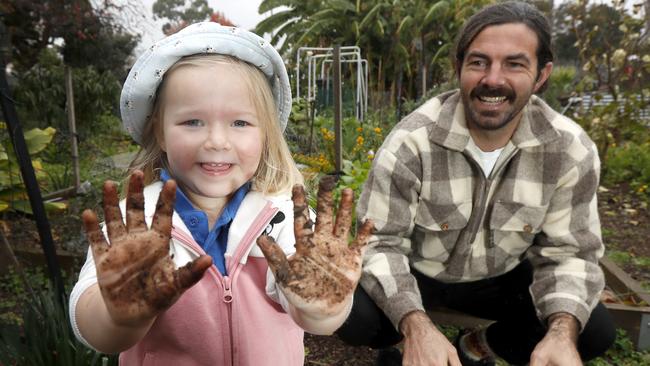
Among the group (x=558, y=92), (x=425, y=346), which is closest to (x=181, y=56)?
(x=425, y=346)

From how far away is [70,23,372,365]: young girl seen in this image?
904 mm

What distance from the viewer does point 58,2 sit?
12.0ft

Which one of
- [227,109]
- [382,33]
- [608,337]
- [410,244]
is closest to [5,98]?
[227,109]

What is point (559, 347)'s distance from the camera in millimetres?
1588

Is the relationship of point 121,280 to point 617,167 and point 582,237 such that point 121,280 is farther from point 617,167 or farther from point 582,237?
point 617,167

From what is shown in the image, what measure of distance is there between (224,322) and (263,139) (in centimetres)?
43

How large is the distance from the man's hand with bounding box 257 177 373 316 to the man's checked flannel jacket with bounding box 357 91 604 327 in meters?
0.92

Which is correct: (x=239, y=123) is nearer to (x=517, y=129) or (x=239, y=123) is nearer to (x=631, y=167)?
(x=517, y=129)

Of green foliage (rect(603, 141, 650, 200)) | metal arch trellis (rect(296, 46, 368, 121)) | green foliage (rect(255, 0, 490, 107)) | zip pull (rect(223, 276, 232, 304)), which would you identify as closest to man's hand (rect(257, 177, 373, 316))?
zip pull (rect(223, 276, 232, 304))

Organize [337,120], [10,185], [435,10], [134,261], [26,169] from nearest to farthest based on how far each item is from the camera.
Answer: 1. [134,261]
2. [26,169]
3. [10,185]
4. [337,120]
5. [435,10]

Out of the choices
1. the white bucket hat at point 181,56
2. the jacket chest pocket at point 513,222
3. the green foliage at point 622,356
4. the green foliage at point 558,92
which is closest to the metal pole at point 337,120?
the jacket chest pocket at point 513,222

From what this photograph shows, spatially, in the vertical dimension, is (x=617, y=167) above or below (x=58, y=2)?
below

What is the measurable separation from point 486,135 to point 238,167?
1102 millimetres

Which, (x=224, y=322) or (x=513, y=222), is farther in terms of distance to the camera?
(x=513, y=222)
